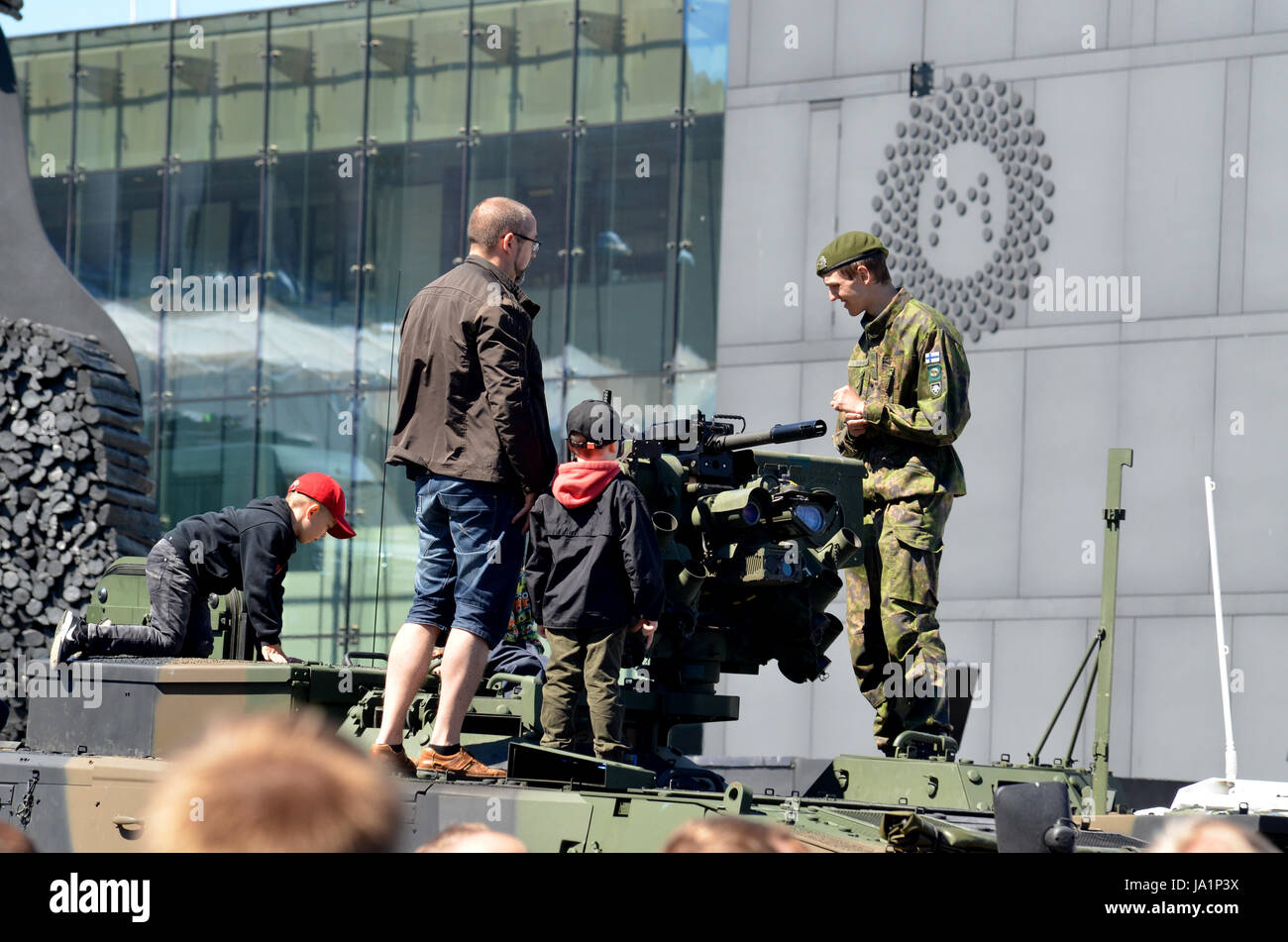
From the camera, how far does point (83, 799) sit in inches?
243

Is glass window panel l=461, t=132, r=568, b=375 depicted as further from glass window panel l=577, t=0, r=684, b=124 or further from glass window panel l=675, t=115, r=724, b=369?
glass window panel l=675, t=115, r=724, b=369

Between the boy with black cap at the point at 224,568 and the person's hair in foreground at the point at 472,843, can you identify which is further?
the boy with black cap at the point at 224,568

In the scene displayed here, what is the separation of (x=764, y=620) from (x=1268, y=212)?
30.3 feet

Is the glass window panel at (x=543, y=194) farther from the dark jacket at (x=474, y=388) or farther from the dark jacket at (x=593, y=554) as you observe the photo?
the dark jacket at (x=474, y=388)

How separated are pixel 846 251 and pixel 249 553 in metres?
2.81

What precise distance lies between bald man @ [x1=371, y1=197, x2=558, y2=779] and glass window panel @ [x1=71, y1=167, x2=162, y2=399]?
16885 millimetres

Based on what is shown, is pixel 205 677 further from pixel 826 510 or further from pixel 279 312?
pixel 279 312

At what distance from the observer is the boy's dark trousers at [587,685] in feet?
22.5

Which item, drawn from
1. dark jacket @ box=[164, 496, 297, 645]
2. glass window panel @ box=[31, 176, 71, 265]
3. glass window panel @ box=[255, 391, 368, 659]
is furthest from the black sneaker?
glass window panel @ box=[31, 176, 71, 265]

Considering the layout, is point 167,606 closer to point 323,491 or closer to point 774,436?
point 323,491

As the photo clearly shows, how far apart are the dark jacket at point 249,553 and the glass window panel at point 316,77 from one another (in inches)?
595

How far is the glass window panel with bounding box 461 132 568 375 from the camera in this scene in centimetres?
2009

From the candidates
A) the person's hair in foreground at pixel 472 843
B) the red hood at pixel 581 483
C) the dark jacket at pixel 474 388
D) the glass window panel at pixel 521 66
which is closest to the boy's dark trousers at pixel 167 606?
the dark jacket at pixel 474 388
